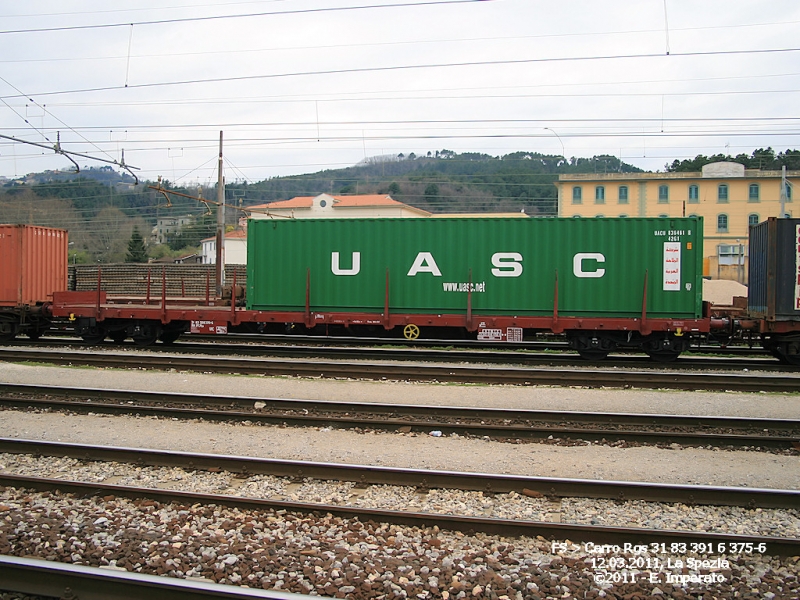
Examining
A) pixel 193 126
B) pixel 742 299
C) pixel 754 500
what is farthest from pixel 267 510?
pixel 193 126

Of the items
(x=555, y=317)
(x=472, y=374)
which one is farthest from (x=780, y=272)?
(x=472, y=374)

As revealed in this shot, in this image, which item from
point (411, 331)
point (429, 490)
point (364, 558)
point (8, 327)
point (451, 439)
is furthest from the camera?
point (8, 327)

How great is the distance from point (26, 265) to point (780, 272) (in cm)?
1949

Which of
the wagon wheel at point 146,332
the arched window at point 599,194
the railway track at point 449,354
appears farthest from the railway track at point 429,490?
the arched window at point 599,194

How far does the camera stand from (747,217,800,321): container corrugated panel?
42.9 feet

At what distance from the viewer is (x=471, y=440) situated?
296 inches

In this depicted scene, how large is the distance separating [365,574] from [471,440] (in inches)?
141

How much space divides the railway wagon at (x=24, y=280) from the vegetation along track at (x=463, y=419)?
829 centimetres

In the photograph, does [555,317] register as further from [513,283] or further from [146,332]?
[146,332]

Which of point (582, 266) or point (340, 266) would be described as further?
point (340, 266)

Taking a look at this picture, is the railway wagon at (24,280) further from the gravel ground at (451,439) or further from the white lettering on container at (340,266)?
the white lettering on container at (340,266)

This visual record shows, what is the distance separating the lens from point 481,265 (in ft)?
44.6

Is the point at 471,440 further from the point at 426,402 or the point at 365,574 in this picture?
the point at 365,574

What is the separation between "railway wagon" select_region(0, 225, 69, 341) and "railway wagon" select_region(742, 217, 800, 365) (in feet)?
60.5
